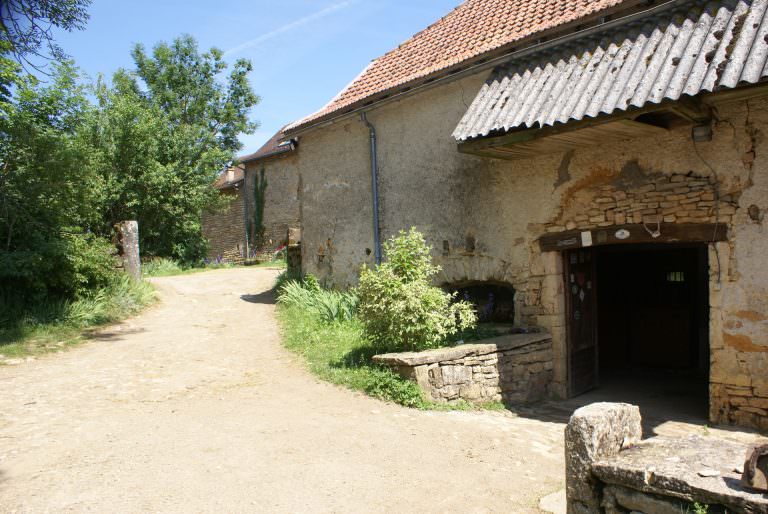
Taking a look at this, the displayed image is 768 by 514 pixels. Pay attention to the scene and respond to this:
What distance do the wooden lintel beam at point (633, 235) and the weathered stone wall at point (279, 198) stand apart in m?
15.8

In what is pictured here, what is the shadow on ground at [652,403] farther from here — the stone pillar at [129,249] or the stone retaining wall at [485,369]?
the stone pillar at [129,249]

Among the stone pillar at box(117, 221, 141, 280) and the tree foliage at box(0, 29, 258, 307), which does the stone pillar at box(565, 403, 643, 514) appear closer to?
the tree foliage at box(0, 29, 258, 307)

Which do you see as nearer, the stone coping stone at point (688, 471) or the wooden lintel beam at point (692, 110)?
the stone coping stone at point (688, 471)

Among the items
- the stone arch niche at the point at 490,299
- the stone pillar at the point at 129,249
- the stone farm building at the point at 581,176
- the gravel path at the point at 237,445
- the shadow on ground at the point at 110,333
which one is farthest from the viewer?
the stone pillar at the point at 129,249

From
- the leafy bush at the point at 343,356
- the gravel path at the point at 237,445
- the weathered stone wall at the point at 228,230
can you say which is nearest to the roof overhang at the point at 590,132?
the leafy bush at the point at 343,356

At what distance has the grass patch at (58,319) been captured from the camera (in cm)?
898

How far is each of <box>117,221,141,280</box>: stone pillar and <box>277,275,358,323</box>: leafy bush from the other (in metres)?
3.46

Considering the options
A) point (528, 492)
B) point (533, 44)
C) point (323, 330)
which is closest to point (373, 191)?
point (323, 330)

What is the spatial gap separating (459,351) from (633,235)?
2631mm

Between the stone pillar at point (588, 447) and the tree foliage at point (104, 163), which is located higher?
the tree foliage at point (104, 163)

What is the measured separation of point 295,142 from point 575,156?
6.64 meters

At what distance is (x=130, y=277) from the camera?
12766 millimetres

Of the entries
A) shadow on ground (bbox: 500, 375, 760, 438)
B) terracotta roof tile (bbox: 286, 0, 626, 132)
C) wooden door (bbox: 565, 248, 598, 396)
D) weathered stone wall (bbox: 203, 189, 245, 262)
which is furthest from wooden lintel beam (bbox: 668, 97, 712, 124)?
→ weathered stone wall (bbox: 203, 189, 245, 262)

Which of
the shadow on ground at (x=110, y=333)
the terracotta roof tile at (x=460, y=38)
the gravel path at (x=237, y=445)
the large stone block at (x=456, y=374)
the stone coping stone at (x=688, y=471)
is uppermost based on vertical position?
the terracotta roof tile at (x=460, y=38)
